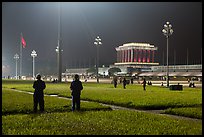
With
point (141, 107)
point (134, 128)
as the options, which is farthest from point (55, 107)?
point (134, 128)

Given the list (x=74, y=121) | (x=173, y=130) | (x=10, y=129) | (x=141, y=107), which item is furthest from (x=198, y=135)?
(x=141, y=107)

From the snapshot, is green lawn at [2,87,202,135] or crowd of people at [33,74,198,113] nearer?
green lawn at [2,87,202,135]

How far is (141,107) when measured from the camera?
19797 millimetres

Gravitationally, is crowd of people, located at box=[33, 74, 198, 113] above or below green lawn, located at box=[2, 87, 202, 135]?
above

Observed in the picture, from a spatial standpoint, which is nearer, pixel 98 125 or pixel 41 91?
pixel 98 125

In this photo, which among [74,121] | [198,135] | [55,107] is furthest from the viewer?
[55,107]

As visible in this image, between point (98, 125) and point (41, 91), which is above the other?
point (41, 91)

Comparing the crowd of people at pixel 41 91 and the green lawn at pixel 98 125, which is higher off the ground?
the crowd of people at pixel 41 91

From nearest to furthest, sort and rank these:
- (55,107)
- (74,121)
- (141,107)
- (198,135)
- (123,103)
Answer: (198,135), (74,121), (55,107), (141,107), (123,103)

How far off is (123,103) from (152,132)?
35.5 feet

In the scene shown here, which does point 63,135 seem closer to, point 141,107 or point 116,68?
point 141,107

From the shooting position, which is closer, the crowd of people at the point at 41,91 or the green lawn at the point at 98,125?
the green lawn at the point at 98,125

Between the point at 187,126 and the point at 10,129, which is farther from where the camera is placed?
the point at 187,126

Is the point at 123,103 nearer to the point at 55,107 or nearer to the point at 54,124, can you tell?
the point at 55,107
